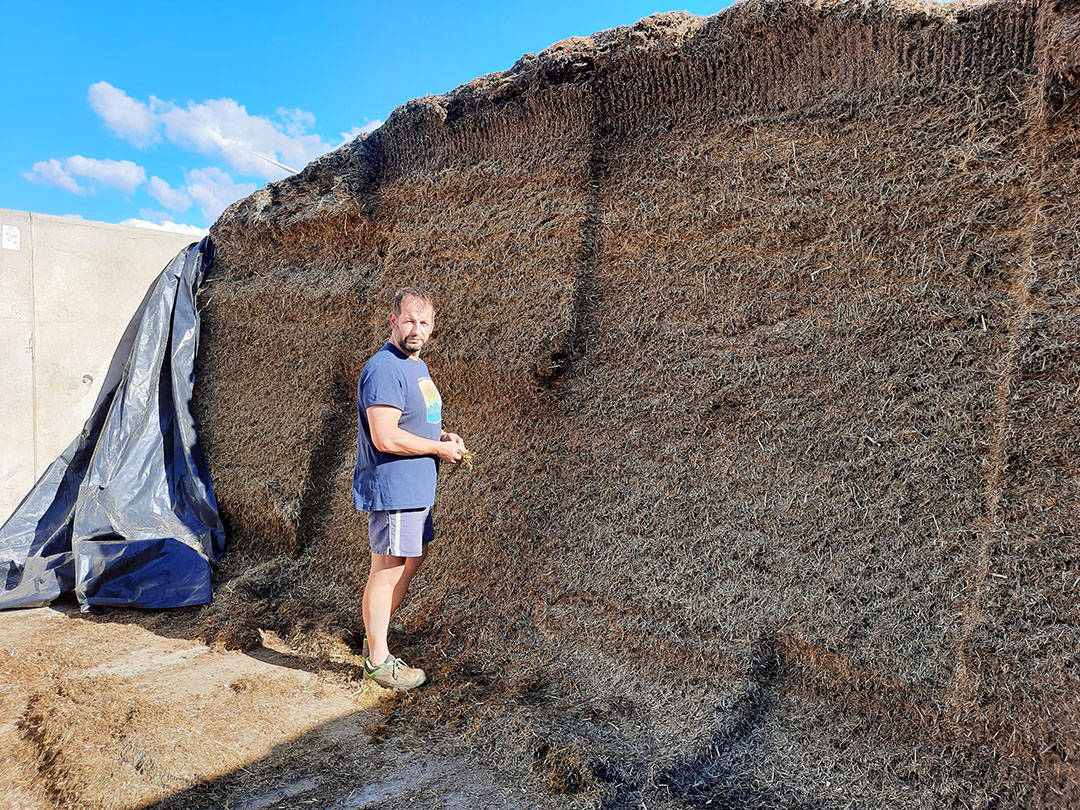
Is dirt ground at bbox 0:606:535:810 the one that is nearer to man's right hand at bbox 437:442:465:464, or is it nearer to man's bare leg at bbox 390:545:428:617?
man's bare leg at bbox 390:545:428:617

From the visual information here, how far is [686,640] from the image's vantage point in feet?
7.65

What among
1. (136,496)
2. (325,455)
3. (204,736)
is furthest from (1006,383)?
(136,496)

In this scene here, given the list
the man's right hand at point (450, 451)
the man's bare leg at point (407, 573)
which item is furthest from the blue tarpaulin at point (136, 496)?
the man's right hand at point (450, 451)

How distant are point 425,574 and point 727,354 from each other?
172 cm

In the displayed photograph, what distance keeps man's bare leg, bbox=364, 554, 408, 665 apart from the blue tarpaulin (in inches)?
65.3

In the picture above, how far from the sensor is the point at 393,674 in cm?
257

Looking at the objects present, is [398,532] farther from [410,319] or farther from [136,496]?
→ [136,496]

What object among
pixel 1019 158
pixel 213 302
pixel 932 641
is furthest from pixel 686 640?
pixel 213 302

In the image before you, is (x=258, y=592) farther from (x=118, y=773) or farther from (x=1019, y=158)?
(x=1019, y=158)

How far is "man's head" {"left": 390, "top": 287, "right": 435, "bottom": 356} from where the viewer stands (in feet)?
8.45

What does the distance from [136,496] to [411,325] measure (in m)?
2.53

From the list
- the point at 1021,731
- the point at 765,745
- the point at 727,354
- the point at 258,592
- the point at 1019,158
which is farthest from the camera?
the point at 258,592

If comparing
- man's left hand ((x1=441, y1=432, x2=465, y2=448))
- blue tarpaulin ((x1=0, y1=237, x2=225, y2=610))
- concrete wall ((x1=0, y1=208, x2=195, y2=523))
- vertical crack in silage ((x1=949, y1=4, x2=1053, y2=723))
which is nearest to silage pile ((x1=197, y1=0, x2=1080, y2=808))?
vertical crack in silage ((x1=949, y1=4, x2=1053, y2=723))

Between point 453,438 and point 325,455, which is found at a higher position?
point 453,438
